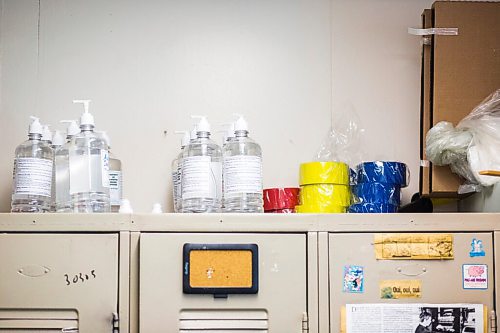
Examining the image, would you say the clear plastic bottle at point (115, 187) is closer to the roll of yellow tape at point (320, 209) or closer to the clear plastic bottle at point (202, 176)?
the clear plastic bottle at point (202, 176)

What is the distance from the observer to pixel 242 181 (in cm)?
224

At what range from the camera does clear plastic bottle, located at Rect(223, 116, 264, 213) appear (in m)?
2.24

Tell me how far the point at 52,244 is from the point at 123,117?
627mm

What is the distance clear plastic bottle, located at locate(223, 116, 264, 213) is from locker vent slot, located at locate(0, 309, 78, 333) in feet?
1.69

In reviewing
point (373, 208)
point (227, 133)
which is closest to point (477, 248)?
point (373, 208)

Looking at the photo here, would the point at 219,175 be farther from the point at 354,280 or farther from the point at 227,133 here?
the point at 354,280

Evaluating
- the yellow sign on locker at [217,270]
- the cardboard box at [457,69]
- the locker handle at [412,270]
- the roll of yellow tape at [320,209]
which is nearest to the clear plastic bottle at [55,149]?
the yellow sign on locker at [217,270]

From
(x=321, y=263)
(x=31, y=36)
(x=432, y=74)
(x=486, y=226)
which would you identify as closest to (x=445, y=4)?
(x=432, y=74)

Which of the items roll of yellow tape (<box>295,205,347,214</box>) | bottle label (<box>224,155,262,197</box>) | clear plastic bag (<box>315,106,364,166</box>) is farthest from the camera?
clear plastic bag (<box>315,106,364,166</box>)

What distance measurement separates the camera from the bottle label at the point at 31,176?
89.0 inches

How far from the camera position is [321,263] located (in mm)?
2176

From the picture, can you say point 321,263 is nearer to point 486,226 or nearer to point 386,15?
point 486,226

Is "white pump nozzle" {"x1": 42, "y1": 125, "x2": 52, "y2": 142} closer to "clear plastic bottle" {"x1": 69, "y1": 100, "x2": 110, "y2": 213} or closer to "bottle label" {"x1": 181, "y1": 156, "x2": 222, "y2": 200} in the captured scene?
"clear plastic bottle" {"x1": 69, "y1": 100, "x2": 110, "y2": 213}

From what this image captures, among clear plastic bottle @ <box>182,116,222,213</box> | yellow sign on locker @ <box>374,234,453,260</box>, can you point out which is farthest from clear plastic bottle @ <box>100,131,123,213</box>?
yellow sign on locker @ <box>374,234,453,260</box>
